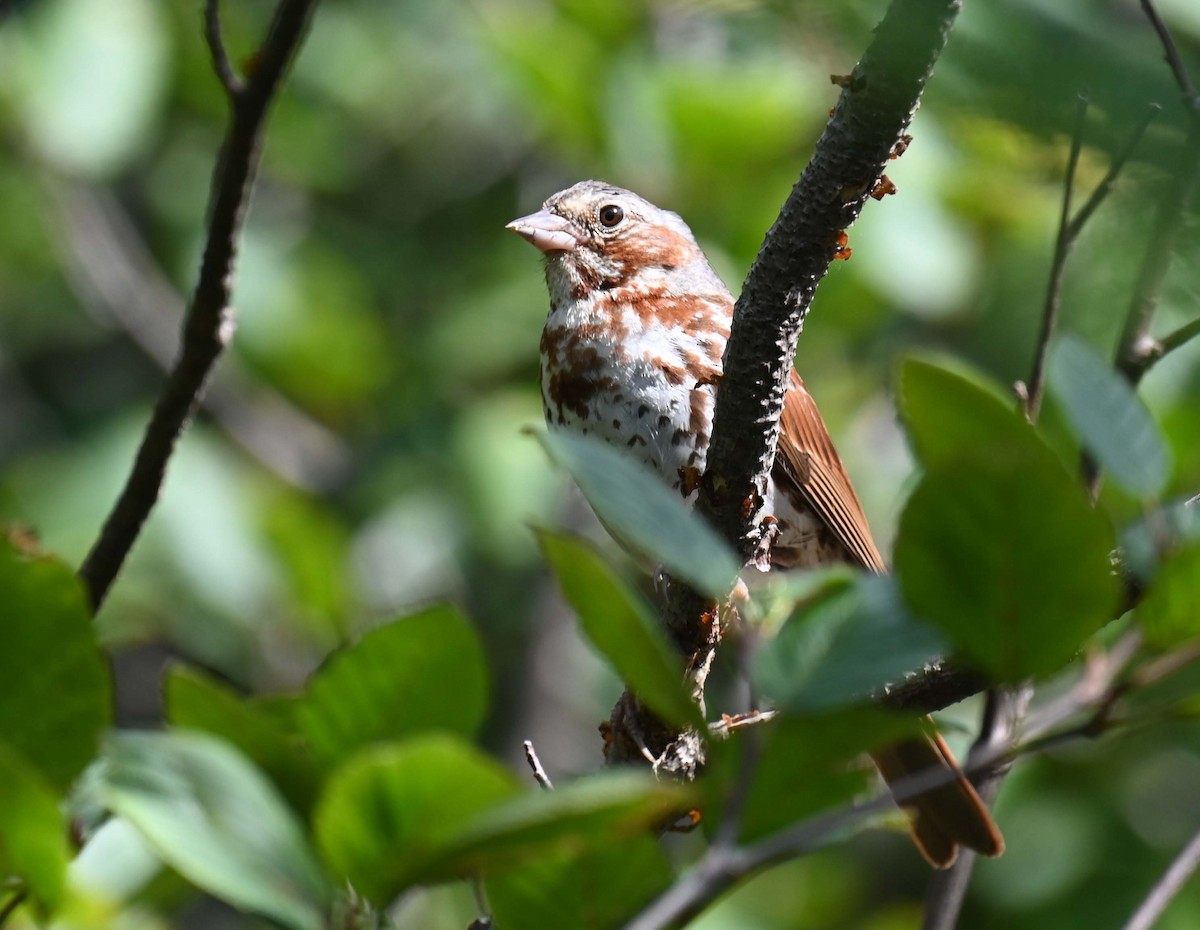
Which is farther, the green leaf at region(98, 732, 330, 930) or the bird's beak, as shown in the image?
the bird's beak

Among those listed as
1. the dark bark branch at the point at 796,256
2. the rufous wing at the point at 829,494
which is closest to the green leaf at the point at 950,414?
the dark bark branch at the point at 796,256

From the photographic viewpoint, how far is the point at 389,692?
3.83ft

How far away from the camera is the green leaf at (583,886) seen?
1097 mm

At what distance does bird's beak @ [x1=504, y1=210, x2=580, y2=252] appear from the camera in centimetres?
352

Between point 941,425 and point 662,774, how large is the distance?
1.29m

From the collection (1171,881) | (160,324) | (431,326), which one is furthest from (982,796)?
(160,324)

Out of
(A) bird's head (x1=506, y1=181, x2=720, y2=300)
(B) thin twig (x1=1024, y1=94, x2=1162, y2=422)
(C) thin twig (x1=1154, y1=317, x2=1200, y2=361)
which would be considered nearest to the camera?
(B) thin twig (x1=1024, y1=94, x2=1162, y2=422)

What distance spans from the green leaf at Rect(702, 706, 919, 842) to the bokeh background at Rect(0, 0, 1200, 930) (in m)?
2.54

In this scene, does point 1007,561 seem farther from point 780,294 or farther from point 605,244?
point 605,244

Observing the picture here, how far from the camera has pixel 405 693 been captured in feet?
3.83

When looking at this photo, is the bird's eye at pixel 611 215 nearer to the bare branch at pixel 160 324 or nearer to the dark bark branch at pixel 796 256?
the dark bark branch at pixel 796 256

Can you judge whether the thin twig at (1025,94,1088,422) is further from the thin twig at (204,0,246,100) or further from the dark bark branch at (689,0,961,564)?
the thin twig at (204,0,246,100)

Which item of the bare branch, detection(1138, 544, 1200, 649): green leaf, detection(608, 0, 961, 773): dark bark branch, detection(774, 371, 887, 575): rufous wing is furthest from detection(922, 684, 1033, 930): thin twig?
the bare branch

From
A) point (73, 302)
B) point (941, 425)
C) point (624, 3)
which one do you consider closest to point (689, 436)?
point (941, 425)
